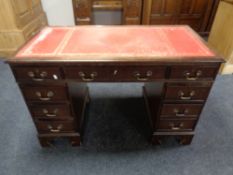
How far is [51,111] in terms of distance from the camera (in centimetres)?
118

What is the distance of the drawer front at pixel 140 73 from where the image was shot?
3.26 ft

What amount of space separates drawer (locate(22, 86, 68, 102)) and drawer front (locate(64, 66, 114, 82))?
0.42ft

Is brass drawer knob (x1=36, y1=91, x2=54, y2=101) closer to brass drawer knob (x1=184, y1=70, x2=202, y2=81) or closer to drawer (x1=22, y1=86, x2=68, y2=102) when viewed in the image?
drawer (x1=22, y1=86, x2=68, y2=102)

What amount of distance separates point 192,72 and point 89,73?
612 mm

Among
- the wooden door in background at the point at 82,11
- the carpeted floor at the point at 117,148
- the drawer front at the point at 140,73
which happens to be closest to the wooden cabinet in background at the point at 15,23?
the wooden door in background at the point at 82,11

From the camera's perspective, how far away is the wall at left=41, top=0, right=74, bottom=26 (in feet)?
10.3

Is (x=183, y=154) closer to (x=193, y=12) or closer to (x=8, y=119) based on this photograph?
(x=8, y=119)

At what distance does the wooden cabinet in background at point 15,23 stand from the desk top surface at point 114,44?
1.30 meters

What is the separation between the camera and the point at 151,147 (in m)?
1.38

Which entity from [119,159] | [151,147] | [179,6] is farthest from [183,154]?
[179,6]

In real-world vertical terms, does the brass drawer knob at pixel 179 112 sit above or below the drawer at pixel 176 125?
above

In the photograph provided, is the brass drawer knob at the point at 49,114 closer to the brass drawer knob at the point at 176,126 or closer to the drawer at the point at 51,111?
A: the drawer at the point at 51,111

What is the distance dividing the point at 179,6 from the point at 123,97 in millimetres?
2337

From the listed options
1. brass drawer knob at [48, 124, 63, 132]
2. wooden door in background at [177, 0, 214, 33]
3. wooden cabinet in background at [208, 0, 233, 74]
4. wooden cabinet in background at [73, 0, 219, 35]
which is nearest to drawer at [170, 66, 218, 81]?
brass drawer knob at [48, 124, 63, 132]
